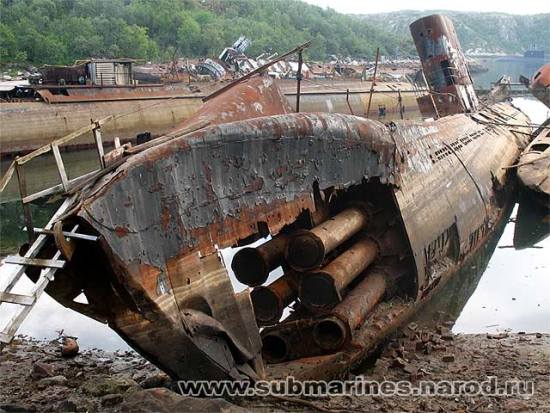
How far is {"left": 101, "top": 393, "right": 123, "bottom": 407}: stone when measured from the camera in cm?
718

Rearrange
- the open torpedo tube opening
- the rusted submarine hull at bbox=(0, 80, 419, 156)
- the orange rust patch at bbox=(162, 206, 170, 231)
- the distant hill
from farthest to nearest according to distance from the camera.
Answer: the distant hill, the rusted submarine hull at bbox=(0, 80, 419, 156), the open torpedo tube opening, the orange rust patch at bbox=(162, 206, 170, 231)

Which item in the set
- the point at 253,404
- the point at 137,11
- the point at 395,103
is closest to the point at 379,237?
the point at 253,404

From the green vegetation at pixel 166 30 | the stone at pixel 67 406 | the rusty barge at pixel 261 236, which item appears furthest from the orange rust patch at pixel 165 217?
the green vegetation at pixel 166 30

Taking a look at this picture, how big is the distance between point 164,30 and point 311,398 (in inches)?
3003

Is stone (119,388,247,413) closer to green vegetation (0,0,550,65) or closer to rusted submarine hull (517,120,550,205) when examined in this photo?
rusted submarine hull (517,120,550,205)

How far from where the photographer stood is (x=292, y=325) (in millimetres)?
9055

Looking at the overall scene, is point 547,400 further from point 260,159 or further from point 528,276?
point 528,276

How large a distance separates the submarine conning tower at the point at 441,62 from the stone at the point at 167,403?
63.0 ft

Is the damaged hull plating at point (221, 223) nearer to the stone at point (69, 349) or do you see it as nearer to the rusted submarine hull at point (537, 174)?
the stone at point (69, 349)

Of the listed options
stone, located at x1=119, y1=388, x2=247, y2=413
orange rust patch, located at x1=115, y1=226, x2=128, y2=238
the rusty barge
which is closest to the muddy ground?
stone, located at x1=119, y1=388, x2=247, y2=413

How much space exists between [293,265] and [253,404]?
2.28m

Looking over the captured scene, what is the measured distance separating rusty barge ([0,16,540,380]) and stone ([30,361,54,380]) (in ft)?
8.74

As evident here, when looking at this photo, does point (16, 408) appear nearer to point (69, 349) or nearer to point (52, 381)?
point (52, 381)

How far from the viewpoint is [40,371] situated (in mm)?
8727
